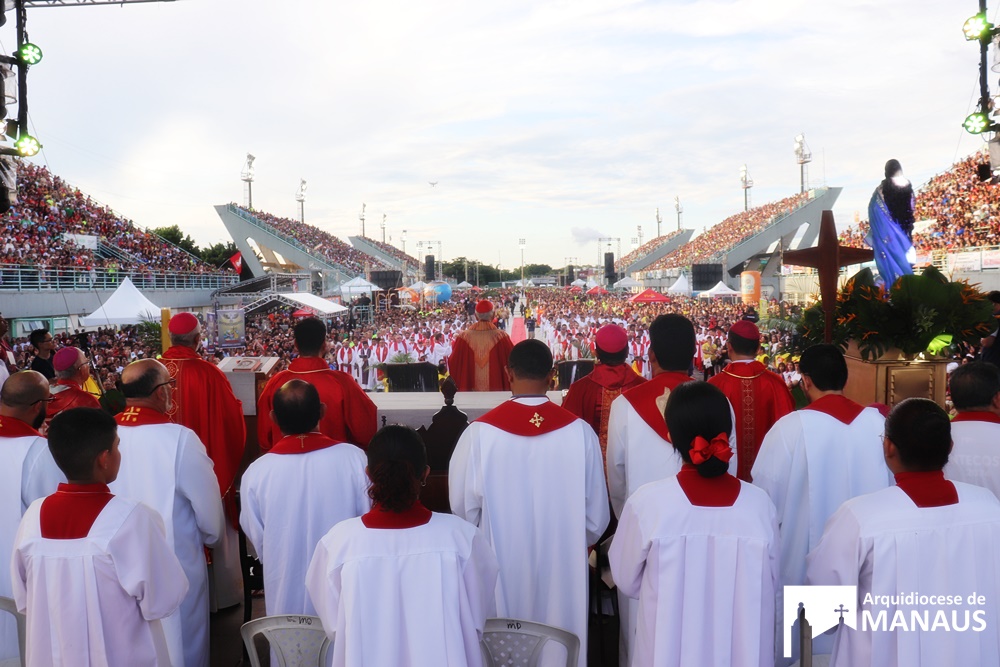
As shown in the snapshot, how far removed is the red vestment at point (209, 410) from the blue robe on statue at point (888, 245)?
4.87 m

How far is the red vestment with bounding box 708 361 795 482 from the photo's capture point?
438 cm

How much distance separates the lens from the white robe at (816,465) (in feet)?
11.3

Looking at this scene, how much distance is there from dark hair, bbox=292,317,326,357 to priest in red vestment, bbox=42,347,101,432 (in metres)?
1.24

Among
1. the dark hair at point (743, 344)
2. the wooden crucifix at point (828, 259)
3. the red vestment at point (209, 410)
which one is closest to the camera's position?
the dark hair at point (743, 344)

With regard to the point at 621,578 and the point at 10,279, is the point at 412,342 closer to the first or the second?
the point at 10,279

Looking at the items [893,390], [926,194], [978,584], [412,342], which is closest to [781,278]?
[926,194]

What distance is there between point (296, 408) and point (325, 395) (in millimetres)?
1401

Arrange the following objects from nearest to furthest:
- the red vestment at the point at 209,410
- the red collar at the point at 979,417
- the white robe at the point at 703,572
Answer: the white robe at the point at 703,572 → the red collar at the point at 979,417 → the red vestment at the point at 209,410

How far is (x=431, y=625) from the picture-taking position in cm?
238

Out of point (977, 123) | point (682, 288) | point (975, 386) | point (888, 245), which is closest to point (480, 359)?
point (888, 245)

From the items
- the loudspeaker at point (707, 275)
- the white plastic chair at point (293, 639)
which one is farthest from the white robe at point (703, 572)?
the loudspeaker at point (707, 275)

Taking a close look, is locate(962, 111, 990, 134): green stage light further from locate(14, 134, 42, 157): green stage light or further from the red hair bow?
locate(14, 134, 42, 157): green stage light

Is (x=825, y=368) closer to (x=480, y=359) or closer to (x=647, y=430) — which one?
(x=647, y=430)

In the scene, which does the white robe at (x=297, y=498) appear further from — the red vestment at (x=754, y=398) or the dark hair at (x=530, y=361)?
the red vestment at (x=754, y=398)
